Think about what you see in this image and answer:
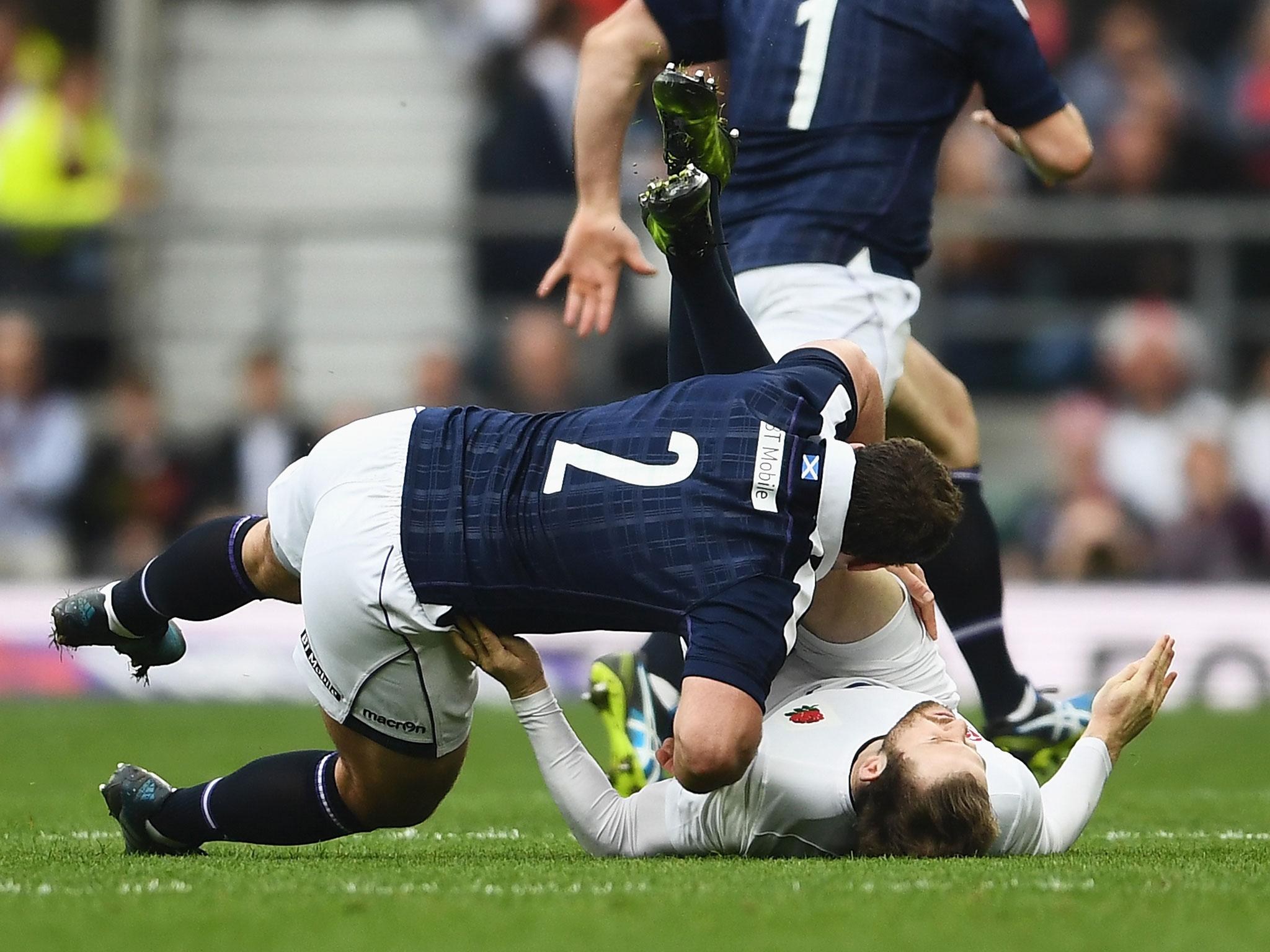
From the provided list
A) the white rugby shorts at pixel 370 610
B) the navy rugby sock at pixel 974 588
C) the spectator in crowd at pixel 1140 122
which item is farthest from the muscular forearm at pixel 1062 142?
the spectator in crowd at pixel 1140 122

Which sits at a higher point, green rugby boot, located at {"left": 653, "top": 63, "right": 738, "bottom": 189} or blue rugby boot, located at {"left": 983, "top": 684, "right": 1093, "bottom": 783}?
green rugby boot, located at {"left": 653, "top": 63, "right": 738, "bottom": 189}

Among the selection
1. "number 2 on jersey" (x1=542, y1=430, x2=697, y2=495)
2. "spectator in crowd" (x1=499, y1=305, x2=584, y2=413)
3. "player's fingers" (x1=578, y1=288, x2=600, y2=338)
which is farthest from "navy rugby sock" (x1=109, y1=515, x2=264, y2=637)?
"spectator in crowd" (x1=499, y1=305, x2=584, y2=413)

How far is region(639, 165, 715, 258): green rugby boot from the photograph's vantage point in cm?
463

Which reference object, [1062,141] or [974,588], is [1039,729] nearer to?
[974,588]

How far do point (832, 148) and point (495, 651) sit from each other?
1993 mm

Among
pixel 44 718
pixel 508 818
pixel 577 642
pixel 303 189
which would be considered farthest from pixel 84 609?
pixel 303 189

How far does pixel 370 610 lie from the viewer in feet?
14.9

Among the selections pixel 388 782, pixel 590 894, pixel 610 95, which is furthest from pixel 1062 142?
pixel 590 894

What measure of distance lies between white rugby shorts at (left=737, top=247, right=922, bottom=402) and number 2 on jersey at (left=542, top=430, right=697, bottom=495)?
4.30 feet

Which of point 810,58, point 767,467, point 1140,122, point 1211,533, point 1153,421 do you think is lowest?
point 1211,533

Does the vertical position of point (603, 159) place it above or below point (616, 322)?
above

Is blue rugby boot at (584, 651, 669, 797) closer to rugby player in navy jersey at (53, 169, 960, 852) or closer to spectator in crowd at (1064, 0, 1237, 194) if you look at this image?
rugby player in navy jersey at (53, 169, 960, 852)

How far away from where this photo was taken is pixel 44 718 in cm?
950

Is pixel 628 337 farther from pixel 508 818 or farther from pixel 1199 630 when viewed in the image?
pixel 508 818
